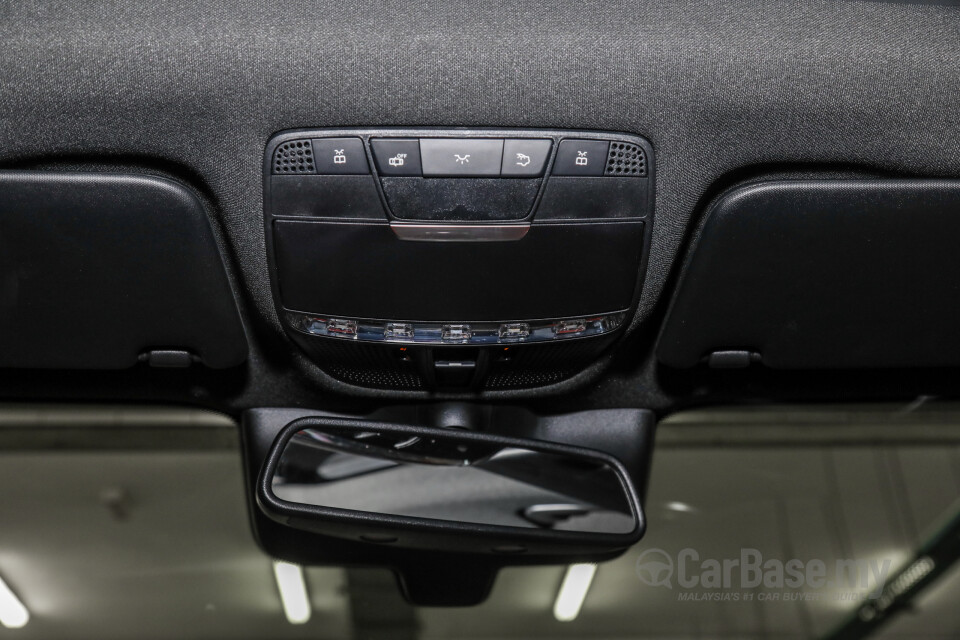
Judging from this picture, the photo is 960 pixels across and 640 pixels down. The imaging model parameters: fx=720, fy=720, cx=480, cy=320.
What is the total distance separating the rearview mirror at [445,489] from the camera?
956mm

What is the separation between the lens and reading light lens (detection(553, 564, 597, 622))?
5.05ft

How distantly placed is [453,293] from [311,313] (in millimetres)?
185

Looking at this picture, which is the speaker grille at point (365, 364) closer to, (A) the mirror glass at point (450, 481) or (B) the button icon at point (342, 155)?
(A) the mirror glass at point (450, 481)

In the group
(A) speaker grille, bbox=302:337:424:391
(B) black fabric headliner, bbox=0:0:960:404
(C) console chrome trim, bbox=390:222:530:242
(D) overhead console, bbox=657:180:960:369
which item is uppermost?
(B) black fabric headliner, bbox=0:0:960:404

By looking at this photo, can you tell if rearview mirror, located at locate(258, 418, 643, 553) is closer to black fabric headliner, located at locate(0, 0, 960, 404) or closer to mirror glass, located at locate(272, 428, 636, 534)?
mirror glass, located at locate(272, 428, 636, 534)

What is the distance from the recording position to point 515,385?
3.48 ft

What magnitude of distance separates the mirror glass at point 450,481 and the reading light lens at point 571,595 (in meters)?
0.56

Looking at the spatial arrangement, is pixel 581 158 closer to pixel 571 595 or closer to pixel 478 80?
pixel 478 80

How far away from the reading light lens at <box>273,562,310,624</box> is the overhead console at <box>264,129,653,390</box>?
2.51ft

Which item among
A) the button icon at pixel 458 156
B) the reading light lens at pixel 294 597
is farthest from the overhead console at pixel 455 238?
the reading light lens at pixel 294 597

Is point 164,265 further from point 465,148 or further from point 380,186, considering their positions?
point 465,148

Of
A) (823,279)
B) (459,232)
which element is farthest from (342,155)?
(823,279)

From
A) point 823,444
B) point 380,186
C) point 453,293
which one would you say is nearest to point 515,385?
point 453,293

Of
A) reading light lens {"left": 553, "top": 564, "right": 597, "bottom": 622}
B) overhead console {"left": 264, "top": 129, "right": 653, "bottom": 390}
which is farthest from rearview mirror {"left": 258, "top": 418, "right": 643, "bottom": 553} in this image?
reading light lens {"left": 553, "top": 564, "right": 597, "bottom": 622}
